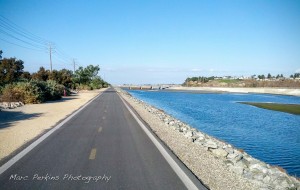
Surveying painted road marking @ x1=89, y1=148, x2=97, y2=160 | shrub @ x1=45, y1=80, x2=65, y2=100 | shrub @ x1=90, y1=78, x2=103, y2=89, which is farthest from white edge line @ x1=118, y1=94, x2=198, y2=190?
shrub @ x1=90, y1=78, x2=103, y2=89

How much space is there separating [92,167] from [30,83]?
3221 centimetres

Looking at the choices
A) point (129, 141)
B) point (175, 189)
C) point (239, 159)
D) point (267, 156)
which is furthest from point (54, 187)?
point (267, 156)

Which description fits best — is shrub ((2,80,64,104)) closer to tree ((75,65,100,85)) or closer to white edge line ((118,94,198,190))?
white edge line ((118,94,198,190))

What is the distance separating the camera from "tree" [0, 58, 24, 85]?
190 feet

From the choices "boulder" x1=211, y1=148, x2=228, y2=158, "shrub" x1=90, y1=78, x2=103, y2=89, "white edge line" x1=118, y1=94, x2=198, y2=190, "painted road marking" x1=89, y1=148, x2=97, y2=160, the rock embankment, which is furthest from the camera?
"shrub" x1=90, y1=78, x2=103, y2=89

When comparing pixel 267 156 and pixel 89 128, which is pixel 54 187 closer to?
pixel 89 128

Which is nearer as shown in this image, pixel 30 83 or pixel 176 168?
pixel 176 168

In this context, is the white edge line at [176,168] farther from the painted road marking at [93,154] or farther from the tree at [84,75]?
the tree at [84,75]

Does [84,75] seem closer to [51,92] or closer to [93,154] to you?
[51,92]

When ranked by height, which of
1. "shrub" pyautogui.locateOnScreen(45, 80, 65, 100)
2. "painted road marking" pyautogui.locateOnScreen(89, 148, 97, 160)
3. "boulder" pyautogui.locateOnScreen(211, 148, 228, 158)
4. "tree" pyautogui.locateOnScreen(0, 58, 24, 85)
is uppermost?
"tree" pyautogui.locateOnScreen(0, 58, 24, 85)

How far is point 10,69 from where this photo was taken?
198 ft

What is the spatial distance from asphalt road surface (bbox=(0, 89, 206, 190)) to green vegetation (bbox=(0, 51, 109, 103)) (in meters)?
24.8

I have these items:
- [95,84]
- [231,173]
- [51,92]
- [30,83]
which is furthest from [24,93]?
[95,84]

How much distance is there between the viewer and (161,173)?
26.4ft
